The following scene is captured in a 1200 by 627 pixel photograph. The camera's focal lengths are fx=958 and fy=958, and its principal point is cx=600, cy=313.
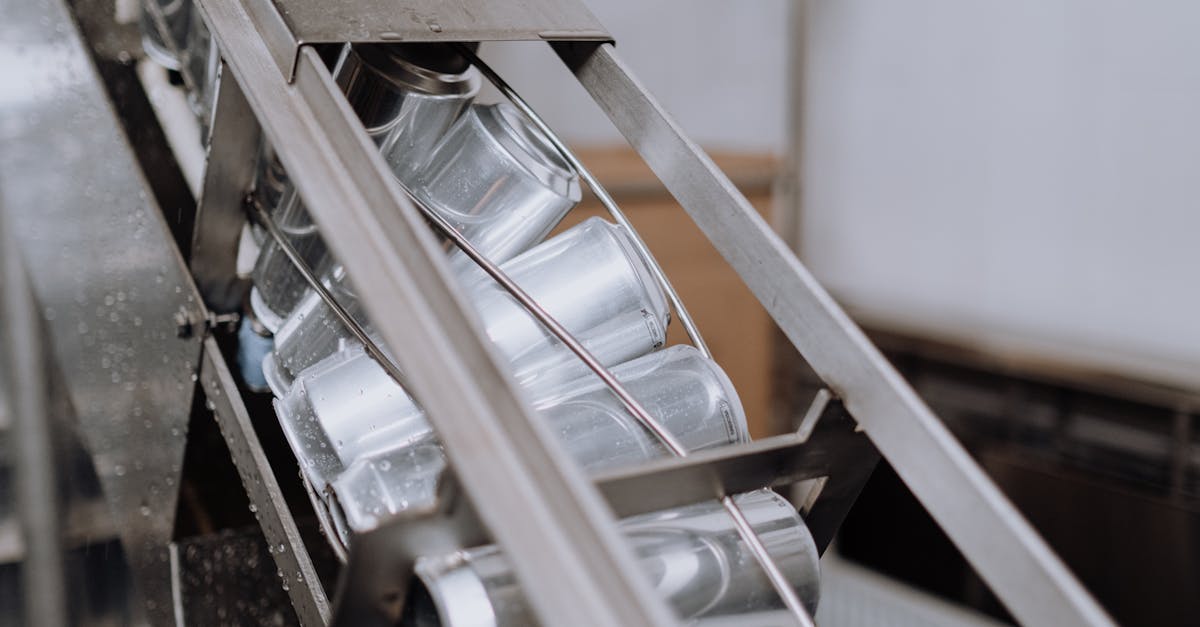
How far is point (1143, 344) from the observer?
210 cm

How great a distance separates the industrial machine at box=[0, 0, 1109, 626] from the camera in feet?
1.44

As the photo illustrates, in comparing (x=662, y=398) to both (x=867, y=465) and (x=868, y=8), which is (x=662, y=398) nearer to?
(x=867, y=465)

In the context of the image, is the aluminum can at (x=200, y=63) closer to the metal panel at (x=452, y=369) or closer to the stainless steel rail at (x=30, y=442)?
the metal panel at (x=452, y=369)

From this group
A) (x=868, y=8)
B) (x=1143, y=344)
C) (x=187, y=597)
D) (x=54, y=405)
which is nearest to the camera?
(x=187, y=597)

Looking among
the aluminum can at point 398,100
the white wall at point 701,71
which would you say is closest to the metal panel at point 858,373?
the aluminum can at point 398,100

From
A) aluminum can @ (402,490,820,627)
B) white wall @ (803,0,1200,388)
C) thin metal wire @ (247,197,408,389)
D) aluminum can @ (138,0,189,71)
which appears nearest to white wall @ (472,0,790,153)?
white wall @ (803,0,1200,388)

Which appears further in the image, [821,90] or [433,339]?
[821,90]

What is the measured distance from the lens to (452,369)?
0.42m

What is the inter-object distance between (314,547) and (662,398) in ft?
1.49

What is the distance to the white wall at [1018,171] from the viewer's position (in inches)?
79.4

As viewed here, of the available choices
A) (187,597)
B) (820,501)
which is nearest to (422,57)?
(820,501)

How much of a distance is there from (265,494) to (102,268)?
391 mm

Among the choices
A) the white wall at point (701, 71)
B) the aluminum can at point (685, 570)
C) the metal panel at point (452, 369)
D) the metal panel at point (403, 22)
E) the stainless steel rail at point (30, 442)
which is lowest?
the stainless steel rail at point (30, 442)

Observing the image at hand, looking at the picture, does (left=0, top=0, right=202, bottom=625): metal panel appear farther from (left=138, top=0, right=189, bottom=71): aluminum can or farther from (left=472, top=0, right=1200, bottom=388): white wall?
(left=472, top=0, right=1200, bottom=388): white wall
